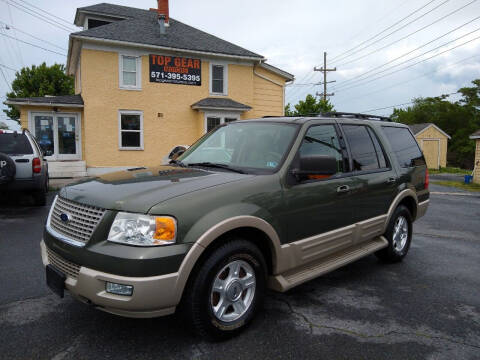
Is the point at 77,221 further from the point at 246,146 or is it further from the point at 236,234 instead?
the point at 246,146

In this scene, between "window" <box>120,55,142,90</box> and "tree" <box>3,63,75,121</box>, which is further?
"tree" <box>3,63,75,121</box>

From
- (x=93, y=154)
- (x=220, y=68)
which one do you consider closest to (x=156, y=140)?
(x=93, y=154)

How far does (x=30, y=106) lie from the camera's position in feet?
50.4

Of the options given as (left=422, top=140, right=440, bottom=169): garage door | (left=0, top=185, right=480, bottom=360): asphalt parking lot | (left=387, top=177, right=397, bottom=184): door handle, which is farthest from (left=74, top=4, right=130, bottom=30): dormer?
(left=422, top=140, right=440, bottom=169): garage door

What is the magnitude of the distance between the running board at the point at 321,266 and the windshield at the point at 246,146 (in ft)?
3.32

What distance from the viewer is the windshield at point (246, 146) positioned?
11.4 ft

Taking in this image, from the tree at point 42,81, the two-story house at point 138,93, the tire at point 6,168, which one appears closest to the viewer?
the tire at point 6,168

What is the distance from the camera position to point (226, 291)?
283 cm

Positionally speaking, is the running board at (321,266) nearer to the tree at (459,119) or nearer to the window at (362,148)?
the window at (362,148)

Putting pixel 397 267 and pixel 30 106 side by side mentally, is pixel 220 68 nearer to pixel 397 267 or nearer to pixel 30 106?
pixel 30 106

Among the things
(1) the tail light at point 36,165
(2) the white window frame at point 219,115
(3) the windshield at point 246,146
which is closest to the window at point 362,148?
(3) the windshield at point 246,146

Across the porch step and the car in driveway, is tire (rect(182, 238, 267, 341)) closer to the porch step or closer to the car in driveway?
the car in driveway

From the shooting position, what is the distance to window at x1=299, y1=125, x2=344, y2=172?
362 centimetres

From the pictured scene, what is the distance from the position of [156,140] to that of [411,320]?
15276mm
